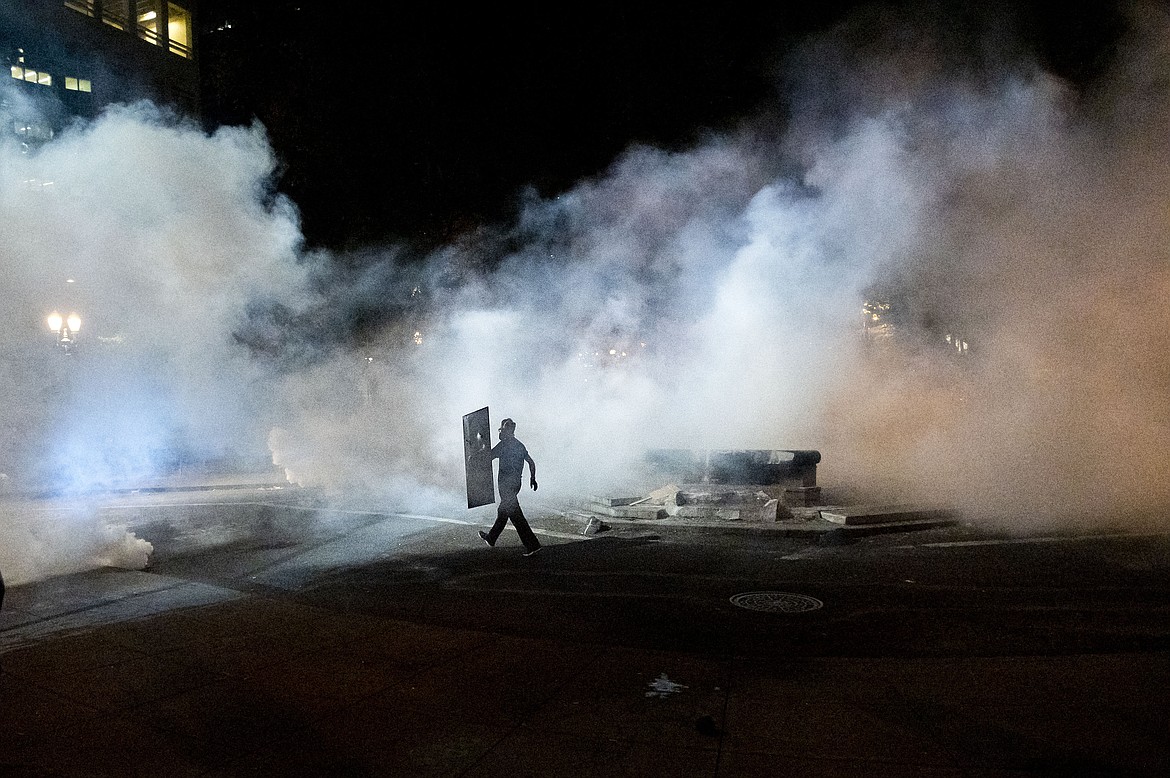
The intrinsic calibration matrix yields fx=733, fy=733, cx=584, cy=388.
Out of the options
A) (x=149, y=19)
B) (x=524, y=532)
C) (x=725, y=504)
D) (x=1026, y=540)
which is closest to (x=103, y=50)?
(x=149, y=19)

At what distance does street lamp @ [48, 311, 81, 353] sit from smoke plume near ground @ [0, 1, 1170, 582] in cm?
22

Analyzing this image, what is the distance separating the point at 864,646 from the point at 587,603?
80.1 inches

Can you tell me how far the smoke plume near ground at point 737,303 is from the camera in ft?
28.6

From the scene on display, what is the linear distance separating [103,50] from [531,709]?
31825mm

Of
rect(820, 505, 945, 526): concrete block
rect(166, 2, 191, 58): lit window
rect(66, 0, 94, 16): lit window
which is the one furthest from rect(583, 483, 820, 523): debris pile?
rect(166, 2, 191, 58): lit window

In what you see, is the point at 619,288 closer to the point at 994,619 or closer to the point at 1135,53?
the point at 1135,53

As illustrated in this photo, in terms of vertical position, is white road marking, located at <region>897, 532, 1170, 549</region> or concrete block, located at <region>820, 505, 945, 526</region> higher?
concrete block, located at <region>820, 505, 945, 526</region>

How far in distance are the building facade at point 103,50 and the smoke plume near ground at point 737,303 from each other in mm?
2114

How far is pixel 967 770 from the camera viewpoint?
9.80 ft

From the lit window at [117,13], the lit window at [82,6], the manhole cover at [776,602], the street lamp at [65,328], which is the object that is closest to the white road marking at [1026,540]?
the manhole cover at [776,602]

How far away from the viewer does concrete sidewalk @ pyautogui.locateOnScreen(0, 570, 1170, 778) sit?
3.12 m

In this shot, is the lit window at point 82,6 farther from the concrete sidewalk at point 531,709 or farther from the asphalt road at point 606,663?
the concrete sidewalk at point 531,709

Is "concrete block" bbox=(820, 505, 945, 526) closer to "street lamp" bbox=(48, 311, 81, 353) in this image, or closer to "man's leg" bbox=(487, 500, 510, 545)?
"man's leg" bbox=(487, 500, 510, 545)

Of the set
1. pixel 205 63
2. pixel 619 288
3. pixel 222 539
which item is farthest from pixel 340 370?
pixel 205 63
